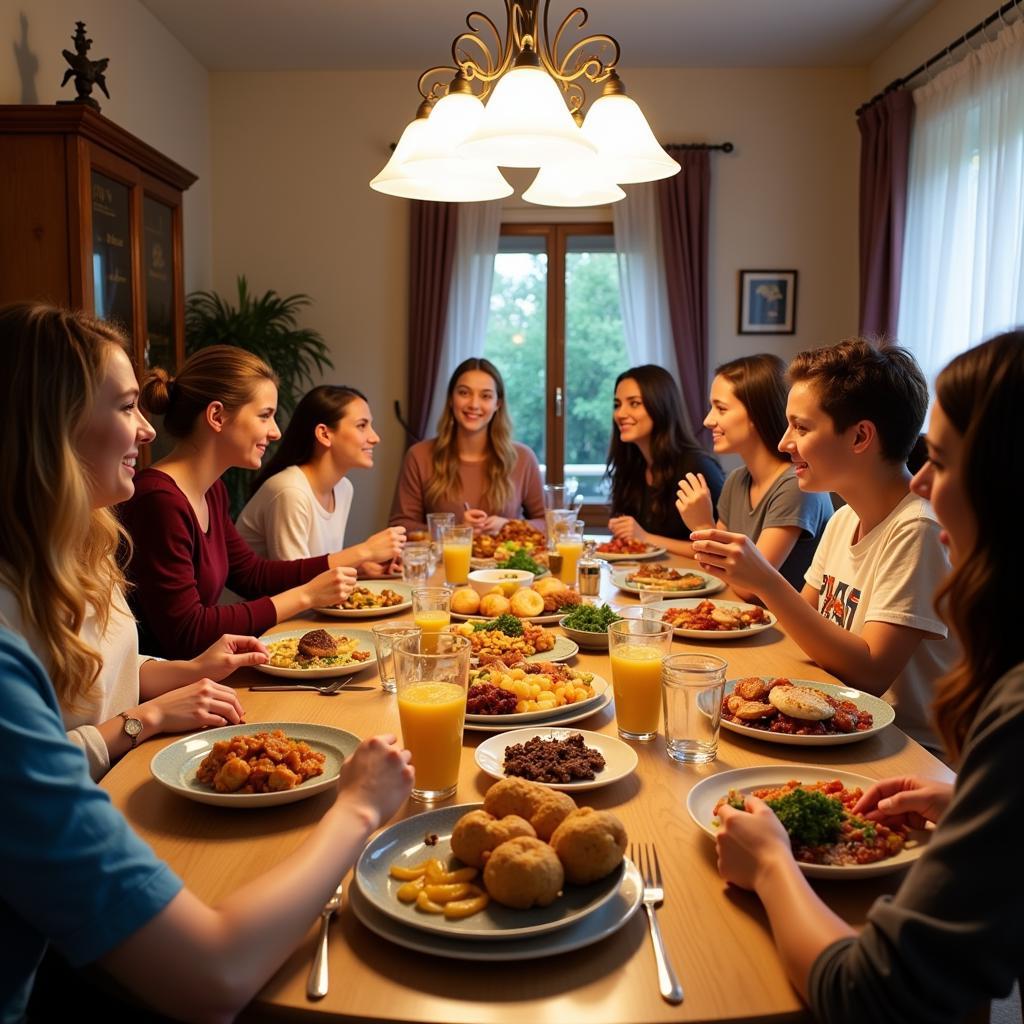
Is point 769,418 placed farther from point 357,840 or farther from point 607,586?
point 357,840

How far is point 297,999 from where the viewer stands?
2.86 ft

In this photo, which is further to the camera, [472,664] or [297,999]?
[472,664]

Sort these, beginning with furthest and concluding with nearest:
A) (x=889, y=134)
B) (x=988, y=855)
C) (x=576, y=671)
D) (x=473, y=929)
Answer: (x=889, y=134) < (x=576, y=671) < (x=473, y=929) < (x=988, y=855)

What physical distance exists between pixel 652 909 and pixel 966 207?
14.3 feet

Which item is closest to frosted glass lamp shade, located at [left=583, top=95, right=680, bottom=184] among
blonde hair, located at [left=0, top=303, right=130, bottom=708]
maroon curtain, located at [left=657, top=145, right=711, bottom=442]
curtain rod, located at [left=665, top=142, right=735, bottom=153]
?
blonde hair, located at [left=0, top=303, right=130, bottom=708]

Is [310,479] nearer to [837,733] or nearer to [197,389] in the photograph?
[197,389]

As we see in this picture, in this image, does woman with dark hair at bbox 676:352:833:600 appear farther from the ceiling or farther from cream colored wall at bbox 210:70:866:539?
cream colored wall at bbox 210:70:866:539

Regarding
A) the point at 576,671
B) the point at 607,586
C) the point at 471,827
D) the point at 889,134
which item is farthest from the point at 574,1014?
the point at 889,134

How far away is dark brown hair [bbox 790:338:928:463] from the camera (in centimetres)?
204

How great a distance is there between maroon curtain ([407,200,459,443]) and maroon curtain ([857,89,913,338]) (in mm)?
2387

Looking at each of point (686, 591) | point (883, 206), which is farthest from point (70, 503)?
point (883, 206)

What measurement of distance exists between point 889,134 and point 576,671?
4.45m

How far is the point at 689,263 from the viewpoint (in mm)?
5680

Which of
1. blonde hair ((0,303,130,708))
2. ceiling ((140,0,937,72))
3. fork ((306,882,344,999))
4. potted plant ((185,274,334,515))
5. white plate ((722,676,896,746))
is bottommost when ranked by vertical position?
fork ((306,882,344,999))
